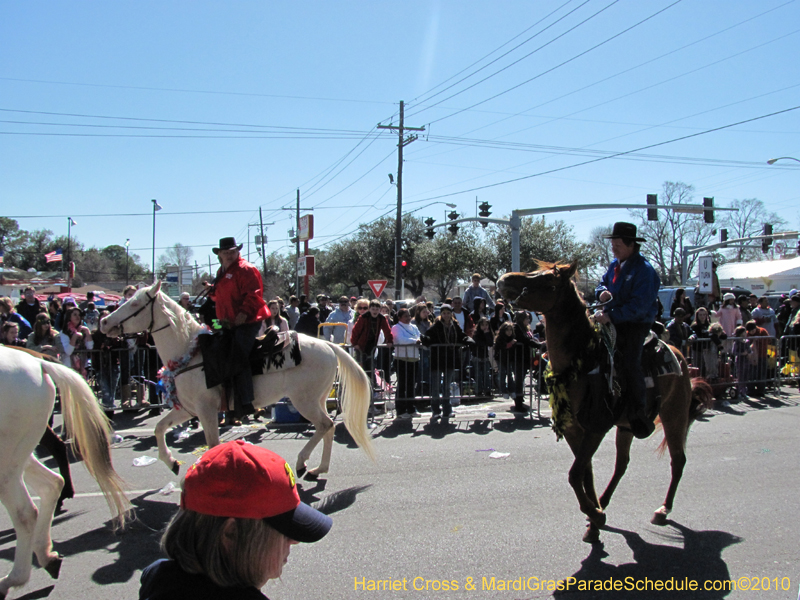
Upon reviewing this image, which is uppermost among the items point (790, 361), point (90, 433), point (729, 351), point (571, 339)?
point (571, 339)

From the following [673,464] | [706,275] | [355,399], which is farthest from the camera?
[706,275]

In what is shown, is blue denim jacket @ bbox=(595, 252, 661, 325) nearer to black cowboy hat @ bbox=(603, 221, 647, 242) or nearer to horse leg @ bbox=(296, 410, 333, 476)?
black cowboy hat @ bbox=(603, 221, 647, 242)

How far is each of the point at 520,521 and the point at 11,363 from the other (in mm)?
4062

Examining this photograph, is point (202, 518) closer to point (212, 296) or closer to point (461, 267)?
point (212, 296)

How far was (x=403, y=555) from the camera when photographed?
4363 millimetres

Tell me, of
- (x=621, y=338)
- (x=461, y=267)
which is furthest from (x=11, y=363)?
(x=461, y=267)

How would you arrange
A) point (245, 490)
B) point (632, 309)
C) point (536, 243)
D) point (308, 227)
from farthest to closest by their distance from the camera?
1. point (536, 243)
2. point (308, 227)
3. point (632, 309)
4. point (245, 490)

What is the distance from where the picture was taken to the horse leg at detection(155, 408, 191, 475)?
620cm

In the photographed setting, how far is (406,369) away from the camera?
10180 millimetres

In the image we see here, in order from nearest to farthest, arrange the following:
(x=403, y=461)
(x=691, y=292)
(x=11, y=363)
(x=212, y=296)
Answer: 1. (x=11, y=363)
2. (x=212, y=296)
3. (x=403, y=461)
4. (x=691, y=292)

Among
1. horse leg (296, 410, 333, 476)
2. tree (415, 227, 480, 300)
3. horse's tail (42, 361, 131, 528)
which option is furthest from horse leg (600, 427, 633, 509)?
tree (415, 227, 480, 300)

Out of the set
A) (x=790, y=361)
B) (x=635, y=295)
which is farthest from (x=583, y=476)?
(x=790, y=361)

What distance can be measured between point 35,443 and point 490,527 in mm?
3478

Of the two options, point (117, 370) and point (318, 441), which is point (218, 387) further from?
point (117, 370)
